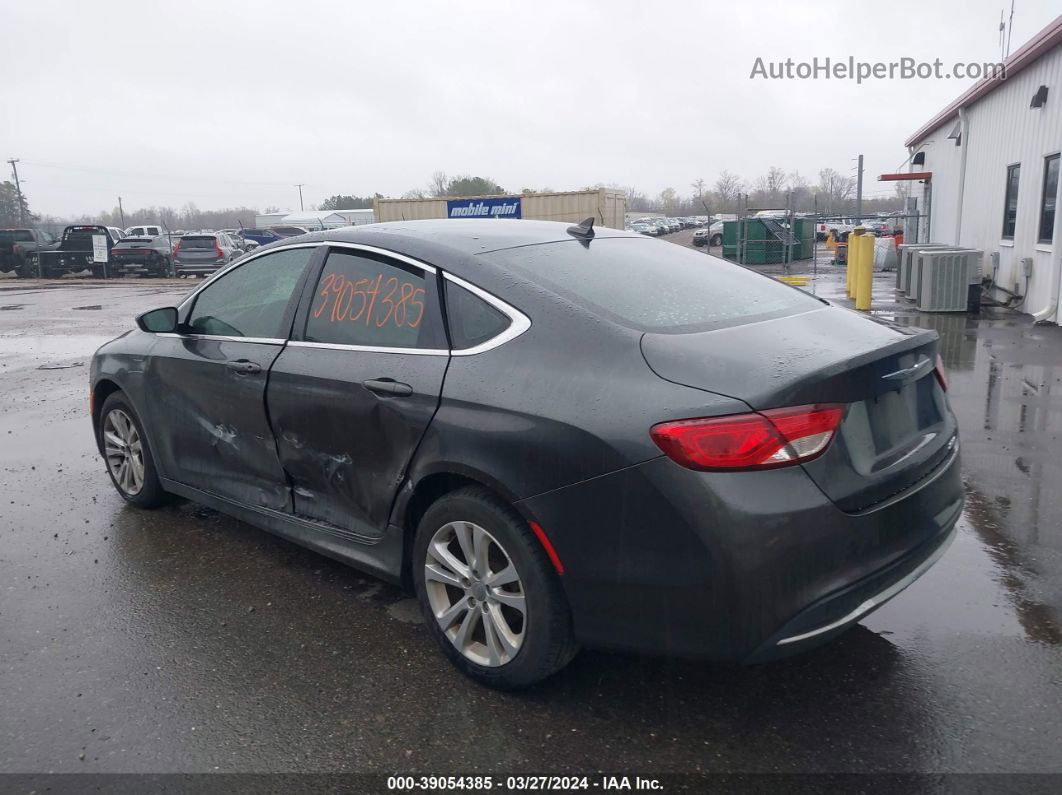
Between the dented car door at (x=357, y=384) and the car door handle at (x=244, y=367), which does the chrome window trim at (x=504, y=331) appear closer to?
the dented car door at (x=357, y=384)

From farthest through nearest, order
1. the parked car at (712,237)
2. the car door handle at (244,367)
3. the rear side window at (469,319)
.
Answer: the parked car at (712,237) → the car door handle at (244,367) → the rear side window at (469,319)

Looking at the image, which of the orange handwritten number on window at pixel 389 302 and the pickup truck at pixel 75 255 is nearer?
the orange handwritten number on window at pixel 389 302

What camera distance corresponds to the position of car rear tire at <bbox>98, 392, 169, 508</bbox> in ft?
16.2

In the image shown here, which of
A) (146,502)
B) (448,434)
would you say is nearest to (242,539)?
(146,502)

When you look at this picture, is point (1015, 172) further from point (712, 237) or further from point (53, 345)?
point (712, 237)

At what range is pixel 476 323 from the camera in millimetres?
3211

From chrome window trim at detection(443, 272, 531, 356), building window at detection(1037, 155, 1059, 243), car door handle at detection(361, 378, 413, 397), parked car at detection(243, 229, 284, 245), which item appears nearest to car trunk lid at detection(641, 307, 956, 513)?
chrome window trim at detection(443, 272, 531, 356)

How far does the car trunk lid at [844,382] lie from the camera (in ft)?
8.61

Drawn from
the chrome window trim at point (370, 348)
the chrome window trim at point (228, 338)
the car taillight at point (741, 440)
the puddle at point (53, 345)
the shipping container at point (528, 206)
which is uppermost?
the shipping container at point (528, 206)

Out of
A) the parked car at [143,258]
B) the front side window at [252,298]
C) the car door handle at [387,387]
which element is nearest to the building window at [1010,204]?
the front side window at [252,298]

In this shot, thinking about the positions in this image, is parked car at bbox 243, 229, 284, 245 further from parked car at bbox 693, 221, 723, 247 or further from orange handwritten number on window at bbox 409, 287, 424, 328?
orange handwritten number on window at bbox 409, 287, 424, 328

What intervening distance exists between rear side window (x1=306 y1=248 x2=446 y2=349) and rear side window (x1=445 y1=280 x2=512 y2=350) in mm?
68

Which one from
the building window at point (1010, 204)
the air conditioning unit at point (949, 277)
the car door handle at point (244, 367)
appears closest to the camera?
the car door handle at point (244, 367)

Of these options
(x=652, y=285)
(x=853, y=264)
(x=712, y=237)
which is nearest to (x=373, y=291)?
(x=652, y=285)
